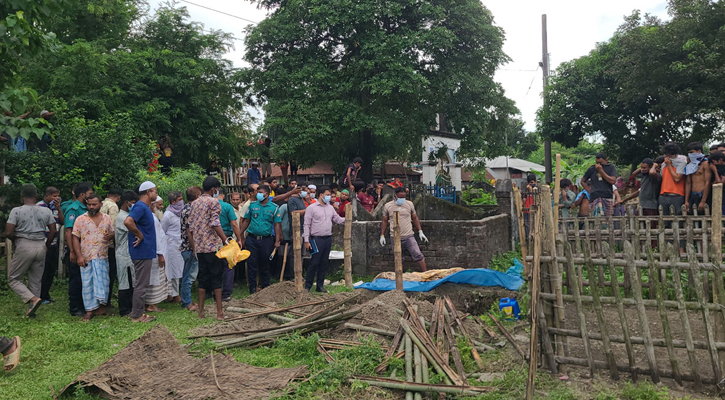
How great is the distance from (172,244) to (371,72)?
15.3 metres

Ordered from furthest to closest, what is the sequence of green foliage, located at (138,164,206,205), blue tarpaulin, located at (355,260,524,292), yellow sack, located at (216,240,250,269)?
green foliage, located at (138,164,206,205) < blue tarpaulin, located at (355,260,524,292) < yellow sack, located at (216,240,250,269)

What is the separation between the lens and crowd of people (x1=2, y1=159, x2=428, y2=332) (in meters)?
7.75

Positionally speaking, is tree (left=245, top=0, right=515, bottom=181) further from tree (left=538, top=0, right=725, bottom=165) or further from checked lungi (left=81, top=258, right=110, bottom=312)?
checked lungi (left=81, top=258, right=110, bottom=312)

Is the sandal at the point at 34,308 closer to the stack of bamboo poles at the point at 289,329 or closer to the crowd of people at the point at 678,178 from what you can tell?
the stack of bamboo poles at the point at 289,329

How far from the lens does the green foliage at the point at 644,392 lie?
4320 mm

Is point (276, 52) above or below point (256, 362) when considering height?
above

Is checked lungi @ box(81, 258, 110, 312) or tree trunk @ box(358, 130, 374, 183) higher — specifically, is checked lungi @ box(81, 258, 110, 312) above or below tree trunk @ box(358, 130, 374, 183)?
below

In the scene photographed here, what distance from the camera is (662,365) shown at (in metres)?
4.90

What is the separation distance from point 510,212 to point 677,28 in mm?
11737

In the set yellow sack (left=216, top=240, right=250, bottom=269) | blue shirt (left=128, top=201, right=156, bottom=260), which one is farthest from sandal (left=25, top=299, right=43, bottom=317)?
yellow sack (left=216, top=240, right=250, bottom=269)

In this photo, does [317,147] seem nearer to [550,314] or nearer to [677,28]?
[677,28]

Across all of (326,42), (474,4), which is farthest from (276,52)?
(474,4)

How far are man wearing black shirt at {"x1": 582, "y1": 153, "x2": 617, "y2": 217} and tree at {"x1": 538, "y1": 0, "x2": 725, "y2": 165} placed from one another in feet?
33.6

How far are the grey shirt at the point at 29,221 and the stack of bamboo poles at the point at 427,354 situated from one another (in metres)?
5.33
